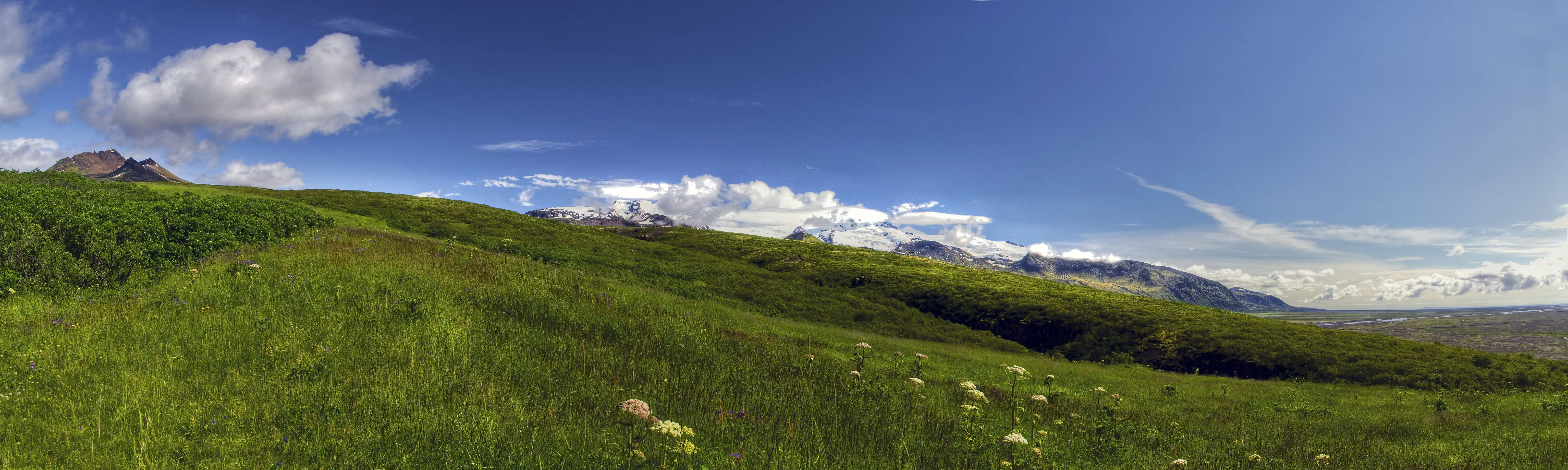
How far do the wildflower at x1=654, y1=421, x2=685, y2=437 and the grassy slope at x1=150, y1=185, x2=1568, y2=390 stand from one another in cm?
1912

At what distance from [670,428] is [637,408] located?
17.7 inches

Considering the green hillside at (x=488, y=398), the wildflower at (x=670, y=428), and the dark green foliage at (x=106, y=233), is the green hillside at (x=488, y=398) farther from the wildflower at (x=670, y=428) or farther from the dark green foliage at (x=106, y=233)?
the dark green foliage at (x=106, y=233)

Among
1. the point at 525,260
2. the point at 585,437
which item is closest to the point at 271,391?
the point at 585,437

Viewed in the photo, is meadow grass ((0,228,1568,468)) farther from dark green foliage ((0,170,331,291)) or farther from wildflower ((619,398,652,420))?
dark green foliage ((0,170,331,291))

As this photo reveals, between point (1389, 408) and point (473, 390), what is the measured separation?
2445 centimetres

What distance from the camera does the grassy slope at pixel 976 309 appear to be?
2375 centimetres

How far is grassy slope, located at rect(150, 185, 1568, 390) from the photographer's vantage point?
23.8 metres

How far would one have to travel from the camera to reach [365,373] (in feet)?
16.8

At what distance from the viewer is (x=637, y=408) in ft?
12.1

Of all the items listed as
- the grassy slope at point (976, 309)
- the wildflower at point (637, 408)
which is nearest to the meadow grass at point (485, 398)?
the wildflower at point (637, 408)

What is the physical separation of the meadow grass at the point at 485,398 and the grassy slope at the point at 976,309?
1243 cm

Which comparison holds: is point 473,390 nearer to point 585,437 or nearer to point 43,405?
point 585,437

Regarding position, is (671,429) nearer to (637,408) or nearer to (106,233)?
(637,408)

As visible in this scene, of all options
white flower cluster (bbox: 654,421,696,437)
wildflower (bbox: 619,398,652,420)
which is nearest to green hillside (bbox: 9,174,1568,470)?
white flower cluster (bbox: 654,421,696,437)
